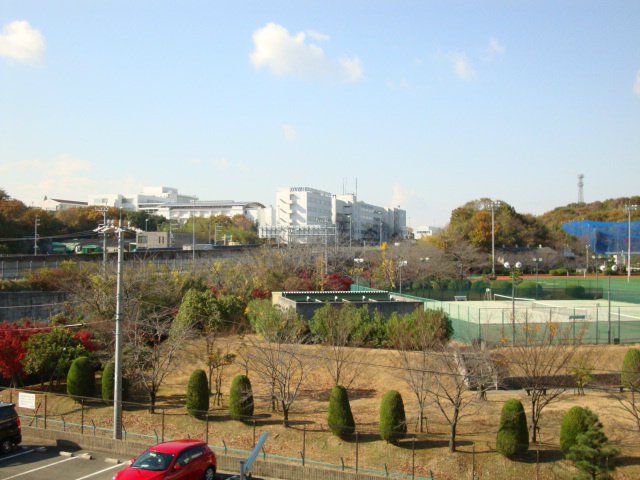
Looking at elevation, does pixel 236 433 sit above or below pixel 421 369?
below

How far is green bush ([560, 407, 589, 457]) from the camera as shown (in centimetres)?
1722

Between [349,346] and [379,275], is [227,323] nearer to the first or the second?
[349,346]

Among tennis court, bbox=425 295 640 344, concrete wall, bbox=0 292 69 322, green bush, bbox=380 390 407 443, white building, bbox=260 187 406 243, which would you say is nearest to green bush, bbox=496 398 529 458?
green bush, bbox=380 390 407 443

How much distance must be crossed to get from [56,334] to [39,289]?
17709mm

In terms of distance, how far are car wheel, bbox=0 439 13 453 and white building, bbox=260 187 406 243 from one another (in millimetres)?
87704

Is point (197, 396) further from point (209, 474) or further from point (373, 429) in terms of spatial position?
point (373, 429)

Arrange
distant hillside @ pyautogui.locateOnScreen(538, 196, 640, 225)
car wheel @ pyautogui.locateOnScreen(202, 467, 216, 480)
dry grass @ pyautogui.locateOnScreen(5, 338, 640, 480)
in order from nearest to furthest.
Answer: car wheel @ pyautogui.locateOnScreen(202, 467, 216, 480)
dry grass @ pyautogui.locateOnScreen(5, 338, 640, 480)
distant hillside @ pyautogui.locateOnScreen(538, 196, 640, 225)

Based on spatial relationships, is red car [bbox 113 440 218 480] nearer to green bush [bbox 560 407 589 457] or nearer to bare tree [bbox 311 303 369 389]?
bare tree [bbox 311 303 369 389]

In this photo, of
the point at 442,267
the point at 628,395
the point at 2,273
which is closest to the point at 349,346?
the point at 628,395

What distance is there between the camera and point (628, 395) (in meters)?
22.9

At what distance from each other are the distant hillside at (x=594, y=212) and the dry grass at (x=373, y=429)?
88715 millimetres

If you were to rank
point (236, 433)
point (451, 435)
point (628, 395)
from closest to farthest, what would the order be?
point (451, 435) → point (236, 433) → point (628, 395)

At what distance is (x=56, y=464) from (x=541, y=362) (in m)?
17.2

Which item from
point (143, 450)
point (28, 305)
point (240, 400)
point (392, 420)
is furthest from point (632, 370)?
point (28, 305)
